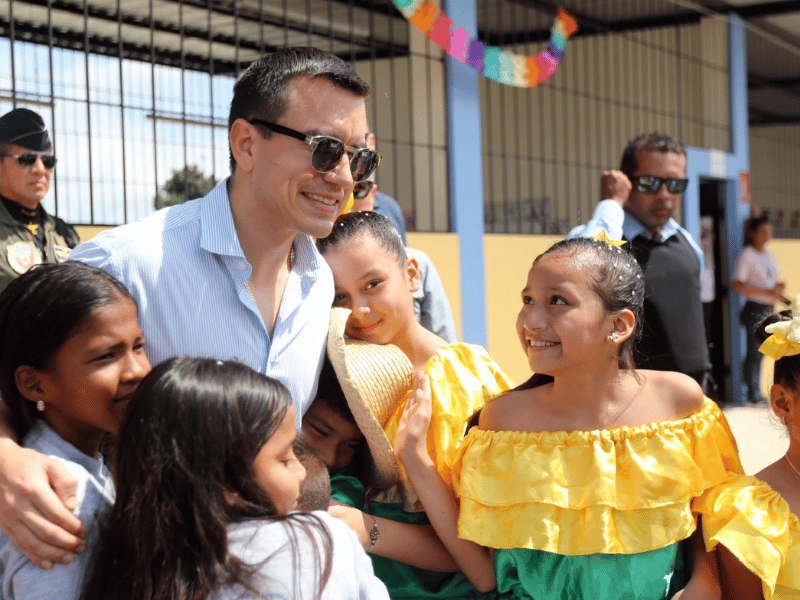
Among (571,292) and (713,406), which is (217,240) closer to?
(571,292)

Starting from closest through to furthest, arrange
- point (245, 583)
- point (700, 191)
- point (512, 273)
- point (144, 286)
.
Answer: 1. point (245, 583)
2. point (144, 286)
3. point (512, 273)
4. point (700, 191)

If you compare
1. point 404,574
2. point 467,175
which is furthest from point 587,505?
point 467,175

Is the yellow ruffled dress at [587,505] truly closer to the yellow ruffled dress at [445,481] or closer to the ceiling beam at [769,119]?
the yellow ruffled dress at [445,481]

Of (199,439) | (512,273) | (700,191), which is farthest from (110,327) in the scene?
(700,191)

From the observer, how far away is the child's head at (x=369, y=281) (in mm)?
2090

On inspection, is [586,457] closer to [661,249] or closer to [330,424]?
[330,424]

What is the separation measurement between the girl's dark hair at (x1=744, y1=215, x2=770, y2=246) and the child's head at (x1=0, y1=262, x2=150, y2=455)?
26.2ft

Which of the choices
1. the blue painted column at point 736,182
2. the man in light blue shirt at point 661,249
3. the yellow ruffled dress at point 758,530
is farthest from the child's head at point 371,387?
the blue painted column at point 736,182

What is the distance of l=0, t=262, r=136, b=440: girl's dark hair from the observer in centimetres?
147

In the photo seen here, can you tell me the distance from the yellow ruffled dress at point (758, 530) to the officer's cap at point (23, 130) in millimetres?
3149

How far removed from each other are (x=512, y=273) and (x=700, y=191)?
3.24 m

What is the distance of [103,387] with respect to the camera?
148 cm

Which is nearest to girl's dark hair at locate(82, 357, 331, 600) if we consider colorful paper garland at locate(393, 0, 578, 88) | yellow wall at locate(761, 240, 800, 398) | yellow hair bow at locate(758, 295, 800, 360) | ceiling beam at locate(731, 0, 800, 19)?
yellow hair bow at locate(758, 295, 800, 360)

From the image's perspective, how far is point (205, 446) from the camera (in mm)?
1312
